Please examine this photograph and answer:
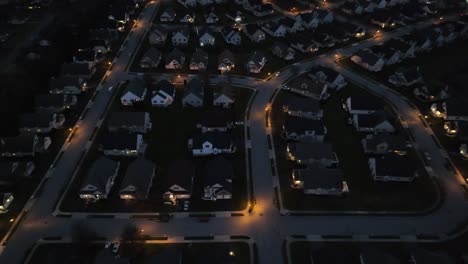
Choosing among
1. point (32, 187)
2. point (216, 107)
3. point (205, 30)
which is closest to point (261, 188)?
point (216, 107)

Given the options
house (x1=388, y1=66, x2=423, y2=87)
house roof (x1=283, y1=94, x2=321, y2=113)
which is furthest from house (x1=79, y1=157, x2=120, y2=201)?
house (x1=388, y1=66, x2=423, y2=87)

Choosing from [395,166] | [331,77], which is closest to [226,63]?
[331,77]

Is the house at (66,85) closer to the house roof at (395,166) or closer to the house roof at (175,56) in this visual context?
the house roof at (175,56)

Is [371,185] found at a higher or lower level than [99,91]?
lower

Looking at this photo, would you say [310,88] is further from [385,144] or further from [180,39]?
[180,39]

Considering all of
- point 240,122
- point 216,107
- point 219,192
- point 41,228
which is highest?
point 216,107

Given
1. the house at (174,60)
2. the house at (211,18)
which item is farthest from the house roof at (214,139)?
the house at (211,18)

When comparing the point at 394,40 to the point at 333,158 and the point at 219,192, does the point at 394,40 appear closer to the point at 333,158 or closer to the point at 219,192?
the point at 333,158
